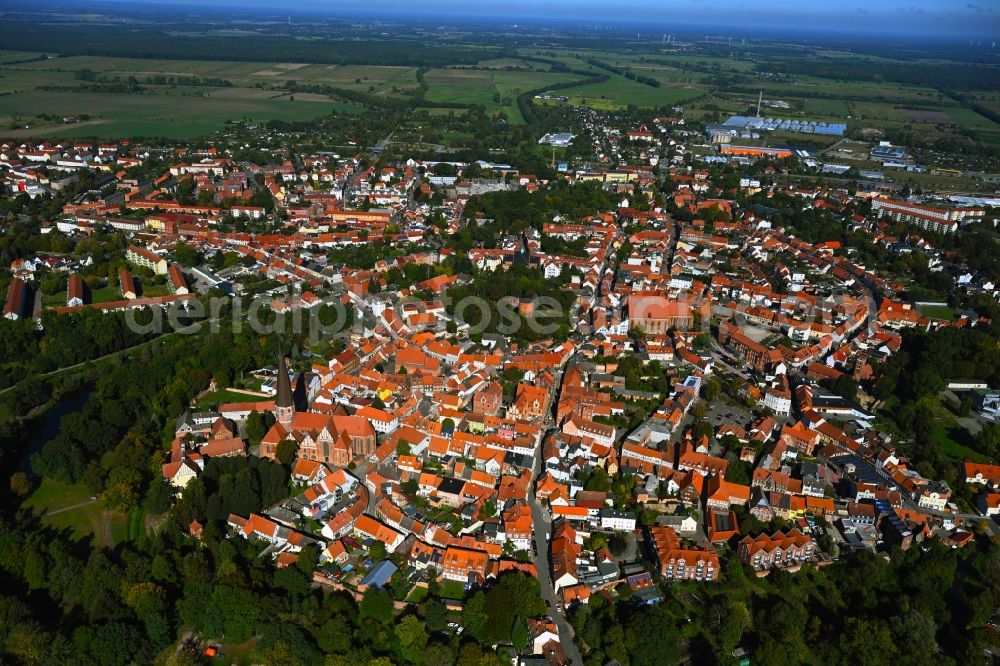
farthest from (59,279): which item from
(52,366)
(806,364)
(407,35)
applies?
(407,35)

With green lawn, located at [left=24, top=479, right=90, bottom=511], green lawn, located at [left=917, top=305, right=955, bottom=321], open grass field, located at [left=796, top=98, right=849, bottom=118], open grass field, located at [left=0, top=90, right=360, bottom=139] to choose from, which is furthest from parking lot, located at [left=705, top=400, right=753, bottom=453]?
open grass field, located at [left=796, top=98, right=849, bottom=118]

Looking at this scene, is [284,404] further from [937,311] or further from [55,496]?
[937,311]

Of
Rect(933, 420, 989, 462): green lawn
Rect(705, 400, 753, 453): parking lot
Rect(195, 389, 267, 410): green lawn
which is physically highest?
Rect(705, 400, 753, 453): parking lot

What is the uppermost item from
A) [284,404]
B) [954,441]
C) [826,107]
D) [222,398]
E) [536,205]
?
[826,107]

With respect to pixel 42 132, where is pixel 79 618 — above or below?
below

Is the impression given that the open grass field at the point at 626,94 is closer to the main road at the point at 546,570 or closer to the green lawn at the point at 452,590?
the main road at the point at 546,570

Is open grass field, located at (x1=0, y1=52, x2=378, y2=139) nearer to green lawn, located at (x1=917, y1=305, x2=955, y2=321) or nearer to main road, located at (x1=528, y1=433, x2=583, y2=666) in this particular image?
main road, located at (x1=528, y1=433, x2=583, y2=666)

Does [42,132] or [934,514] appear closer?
[934,514]

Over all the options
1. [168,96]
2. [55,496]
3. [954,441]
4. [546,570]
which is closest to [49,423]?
[55,496]

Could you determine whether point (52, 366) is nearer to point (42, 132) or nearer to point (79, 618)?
point (79, 618)
